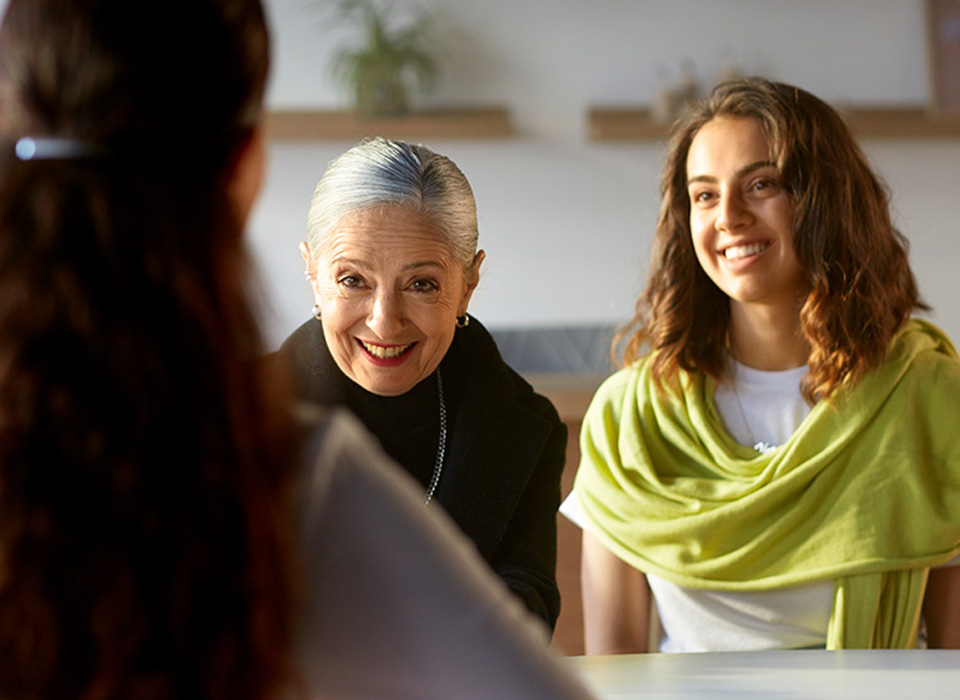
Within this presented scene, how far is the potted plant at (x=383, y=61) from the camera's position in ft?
14.5

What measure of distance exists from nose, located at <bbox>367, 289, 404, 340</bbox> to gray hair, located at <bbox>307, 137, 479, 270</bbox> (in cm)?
10

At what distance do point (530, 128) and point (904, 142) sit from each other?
149 cm

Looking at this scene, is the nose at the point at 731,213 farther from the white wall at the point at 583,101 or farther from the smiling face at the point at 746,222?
the white wall at the point at 583,101

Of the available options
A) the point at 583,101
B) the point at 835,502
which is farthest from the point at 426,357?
the point at 583,101

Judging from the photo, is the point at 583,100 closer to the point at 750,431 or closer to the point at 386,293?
the point at 750,431

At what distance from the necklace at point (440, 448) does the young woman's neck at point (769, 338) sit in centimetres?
47

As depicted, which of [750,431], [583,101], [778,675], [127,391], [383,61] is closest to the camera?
[127,391]

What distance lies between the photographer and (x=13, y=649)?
555 mm

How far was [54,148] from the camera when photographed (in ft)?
1.87

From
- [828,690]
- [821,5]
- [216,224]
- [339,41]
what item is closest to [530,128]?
[339,41]

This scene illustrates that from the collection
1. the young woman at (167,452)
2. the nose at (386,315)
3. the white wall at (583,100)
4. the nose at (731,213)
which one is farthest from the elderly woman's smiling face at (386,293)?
the white wall at (583,100)

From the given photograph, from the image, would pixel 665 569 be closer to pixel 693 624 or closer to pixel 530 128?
pixel 693 624

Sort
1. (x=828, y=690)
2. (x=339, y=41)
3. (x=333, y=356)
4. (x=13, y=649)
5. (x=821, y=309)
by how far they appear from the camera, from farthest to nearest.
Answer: (x=339, y=41), (x=821, y=309), (x=333, y=356), (x=828, y=690), (x=13, y=649)

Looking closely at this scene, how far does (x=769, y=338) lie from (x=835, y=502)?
25cm
